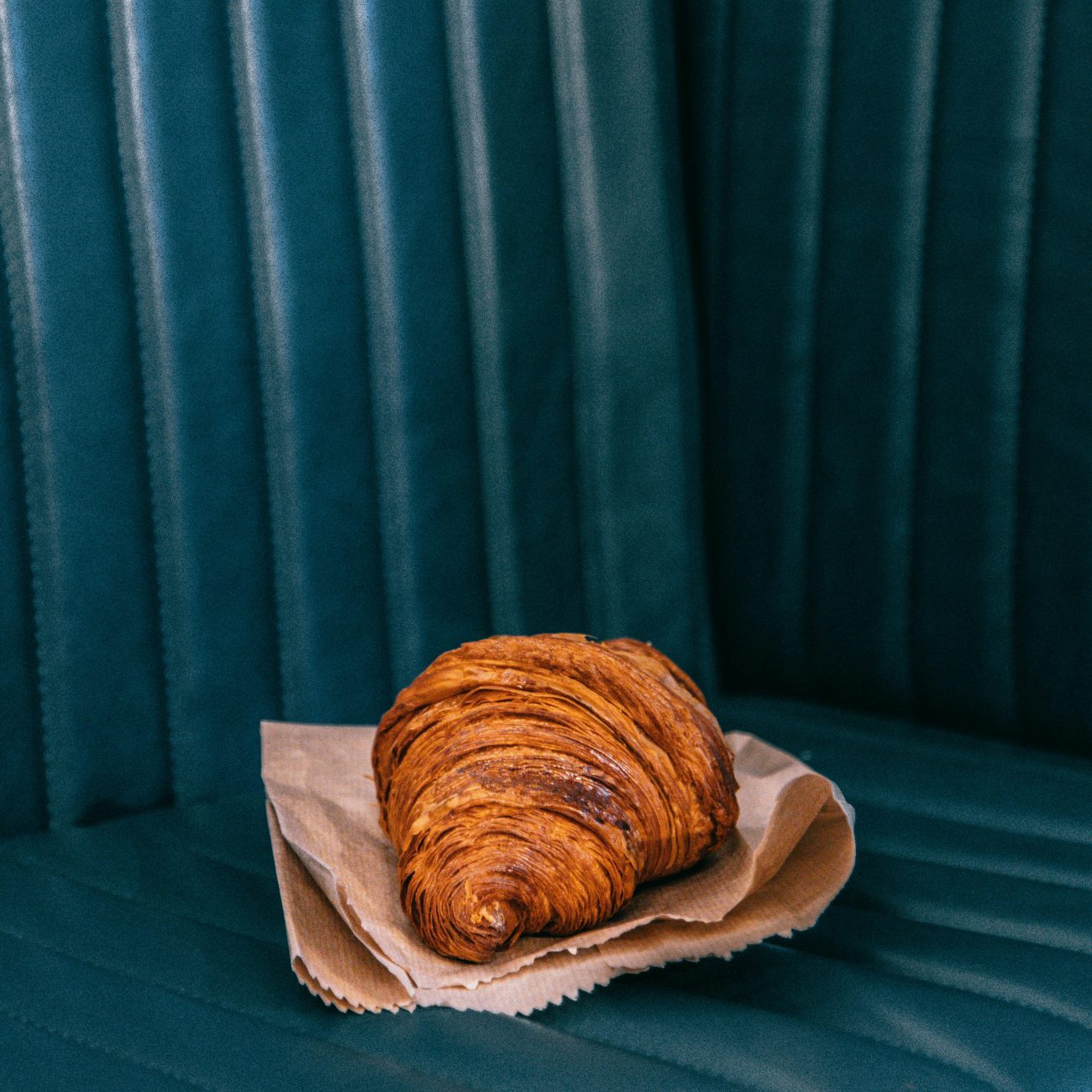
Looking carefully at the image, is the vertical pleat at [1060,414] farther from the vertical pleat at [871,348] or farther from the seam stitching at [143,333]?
the seam stitching at [143,333]

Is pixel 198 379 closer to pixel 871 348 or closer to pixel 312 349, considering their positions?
pixel 312 349

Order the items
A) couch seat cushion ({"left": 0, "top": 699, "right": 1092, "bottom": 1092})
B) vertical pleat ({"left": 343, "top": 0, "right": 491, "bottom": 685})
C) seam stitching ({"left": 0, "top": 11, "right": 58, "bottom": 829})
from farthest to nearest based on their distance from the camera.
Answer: vertical pleat ({"left": 343, "top": 0, "right": 491, "bottom": 685}) < seam stitching ({"left": 0, "top": 11, "right": 58, "bottom": 829}) < couch seat cushion ({"left": 0, "top": 699, "right": 1092, "bottom": 1092})

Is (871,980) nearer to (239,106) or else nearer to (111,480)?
Result: (111,480)

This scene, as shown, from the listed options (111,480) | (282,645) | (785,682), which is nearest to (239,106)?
(111,480)

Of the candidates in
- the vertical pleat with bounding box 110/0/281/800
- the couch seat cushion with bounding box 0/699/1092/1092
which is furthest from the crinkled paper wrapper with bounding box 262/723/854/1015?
the vertical pleat with bounding box 110/0/281/800

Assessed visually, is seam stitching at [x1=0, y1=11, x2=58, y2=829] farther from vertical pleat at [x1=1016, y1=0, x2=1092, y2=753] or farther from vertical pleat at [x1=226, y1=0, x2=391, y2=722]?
vertical pleat at [x1=1016, y1=0, x2=1092, y2=753]

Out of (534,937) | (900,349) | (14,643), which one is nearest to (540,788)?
(534,937)
